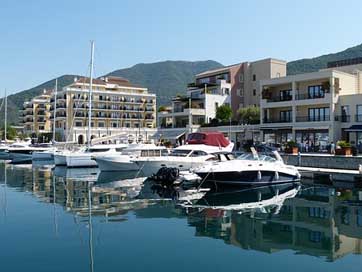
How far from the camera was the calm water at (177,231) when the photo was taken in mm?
12602

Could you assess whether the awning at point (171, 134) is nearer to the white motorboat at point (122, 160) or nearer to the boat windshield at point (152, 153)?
the white motorboat at point (122, 160)

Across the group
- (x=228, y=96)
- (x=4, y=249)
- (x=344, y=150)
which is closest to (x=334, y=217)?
(x=4, y=249)

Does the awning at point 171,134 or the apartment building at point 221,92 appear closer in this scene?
the awning at point 171,134

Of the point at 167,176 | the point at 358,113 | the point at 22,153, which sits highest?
the point at 358,113

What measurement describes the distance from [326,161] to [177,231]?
24042 millimetres

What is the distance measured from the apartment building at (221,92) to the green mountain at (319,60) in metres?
50.6

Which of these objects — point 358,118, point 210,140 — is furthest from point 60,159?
point 358,118

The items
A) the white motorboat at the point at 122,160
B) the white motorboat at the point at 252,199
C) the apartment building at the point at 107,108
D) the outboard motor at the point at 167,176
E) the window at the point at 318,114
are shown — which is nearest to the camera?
the white motorboat at the point at 252,199

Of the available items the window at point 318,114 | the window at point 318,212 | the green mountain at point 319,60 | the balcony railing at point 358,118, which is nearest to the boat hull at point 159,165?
the window at point 318,212

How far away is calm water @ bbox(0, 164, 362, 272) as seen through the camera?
12602mm

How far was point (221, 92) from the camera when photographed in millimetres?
78438

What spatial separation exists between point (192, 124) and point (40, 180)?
39.0 metres

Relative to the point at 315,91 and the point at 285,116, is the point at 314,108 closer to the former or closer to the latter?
the point at 315,91

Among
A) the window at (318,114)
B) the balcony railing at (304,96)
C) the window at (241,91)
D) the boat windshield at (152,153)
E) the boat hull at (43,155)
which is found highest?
the window at (241,91)
